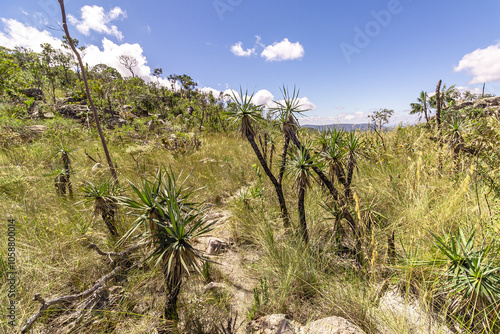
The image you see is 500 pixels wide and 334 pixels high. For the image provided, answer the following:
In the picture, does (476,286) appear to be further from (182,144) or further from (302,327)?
(182,144)

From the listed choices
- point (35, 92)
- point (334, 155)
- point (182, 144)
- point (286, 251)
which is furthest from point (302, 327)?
point (35, 92)

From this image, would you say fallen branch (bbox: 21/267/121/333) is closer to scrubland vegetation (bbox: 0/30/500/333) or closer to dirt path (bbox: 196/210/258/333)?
scrubland vegetation (bbox: 0/30/500/333)

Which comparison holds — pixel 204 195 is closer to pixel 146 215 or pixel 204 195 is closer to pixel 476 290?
→ pixel 146 215

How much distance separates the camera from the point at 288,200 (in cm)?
383

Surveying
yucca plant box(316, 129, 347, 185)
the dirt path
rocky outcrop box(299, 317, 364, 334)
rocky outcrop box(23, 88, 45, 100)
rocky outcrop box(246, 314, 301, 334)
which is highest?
rocky outcrop box(23, 88, 45, 100)

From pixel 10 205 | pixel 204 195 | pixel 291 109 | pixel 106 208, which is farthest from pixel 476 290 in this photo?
pixel 10 205

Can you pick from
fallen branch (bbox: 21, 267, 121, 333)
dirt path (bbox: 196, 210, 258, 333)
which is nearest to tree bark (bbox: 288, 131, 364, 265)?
dirt path (bbox: 196, 210, 258, 333)

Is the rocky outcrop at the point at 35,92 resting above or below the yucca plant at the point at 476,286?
above

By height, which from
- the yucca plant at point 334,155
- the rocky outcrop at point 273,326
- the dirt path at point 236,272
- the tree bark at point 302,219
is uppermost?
the yucca plant at point 334,155

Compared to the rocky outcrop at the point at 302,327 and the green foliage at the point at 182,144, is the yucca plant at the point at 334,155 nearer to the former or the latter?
the rocky outcrop at the point at 302,327

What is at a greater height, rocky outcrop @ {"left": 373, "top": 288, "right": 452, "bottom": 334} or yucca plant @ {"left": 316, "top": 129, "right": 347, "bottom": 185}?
yucca plant @ {"left": 316, "top": 129, "right": 347, "bottom": 185}

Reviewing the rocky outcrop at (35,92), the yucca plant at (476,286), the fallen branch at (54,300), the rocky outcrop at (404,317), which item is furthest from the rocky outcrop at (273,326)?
the rocky outcrop at (35,92)

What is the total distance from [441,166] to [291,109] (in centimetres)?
296

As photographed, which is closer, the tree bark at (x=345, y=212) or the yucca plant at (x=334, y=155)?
the tree bark at (x=345, y=212)
